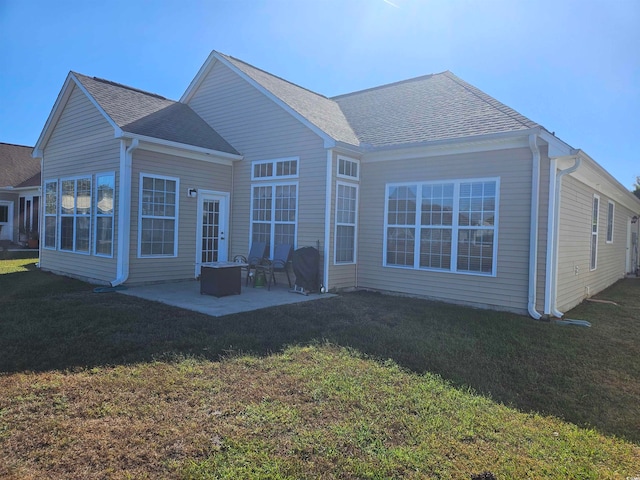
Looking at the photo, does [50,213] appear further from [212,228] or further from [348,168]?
[348,168]

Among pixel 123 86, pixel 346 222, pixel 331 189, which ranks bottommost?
pixel 346 222

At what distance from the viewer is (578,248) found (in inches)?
337

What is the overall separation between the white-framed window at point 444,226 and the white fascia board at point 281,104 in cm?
164

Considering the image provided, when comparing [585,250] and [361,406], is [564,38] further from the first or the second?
[361,406]

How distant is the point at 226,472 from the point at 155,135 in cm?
771

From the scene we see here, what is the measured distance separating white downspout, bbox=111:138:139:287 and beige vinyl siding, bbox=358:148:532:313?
16.2 feet

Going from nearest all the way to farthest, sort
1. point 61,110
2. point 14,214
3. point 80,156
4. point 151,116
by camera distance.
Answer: point 151,116, point 80,156, point 61,110, point 14,214

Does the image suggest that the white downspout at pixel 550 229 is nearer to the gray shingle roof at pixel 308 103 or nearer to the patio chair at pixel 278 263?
the gray shingle roof at pixel 308 103

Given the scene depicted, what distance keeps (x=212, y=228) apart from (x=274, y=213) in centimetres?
179

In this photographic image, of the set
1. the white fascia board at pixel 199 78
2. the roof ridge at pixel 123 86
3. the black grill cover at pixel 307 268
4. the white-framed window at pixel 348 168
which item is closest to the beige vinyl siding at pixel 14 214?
the roof ridge at pixel 123 86

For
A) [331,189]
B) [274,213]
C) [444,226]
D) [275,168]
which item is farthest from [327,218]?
[444,226]

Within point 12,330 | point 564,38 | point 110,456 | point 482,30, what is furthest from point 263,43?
point 110,456

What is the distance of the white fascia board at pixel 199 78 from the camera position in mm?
10945

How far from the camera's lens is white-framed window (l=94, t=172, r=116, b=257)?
872 centimetres
